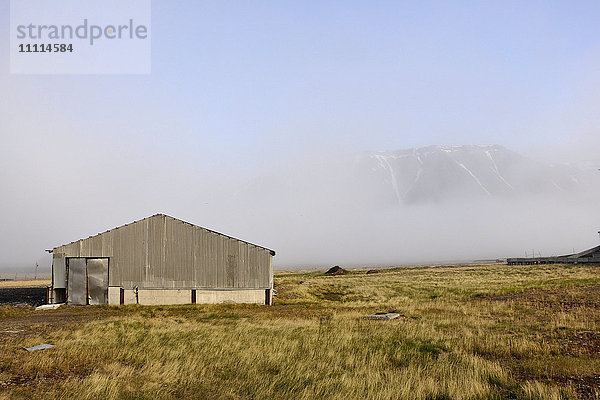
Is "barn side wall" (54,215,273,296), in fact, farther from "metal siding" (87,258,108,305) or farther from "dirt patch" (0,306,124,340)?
"dirt patch" (0,306,124,340)

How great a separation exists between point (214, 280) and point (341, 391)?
995 inches

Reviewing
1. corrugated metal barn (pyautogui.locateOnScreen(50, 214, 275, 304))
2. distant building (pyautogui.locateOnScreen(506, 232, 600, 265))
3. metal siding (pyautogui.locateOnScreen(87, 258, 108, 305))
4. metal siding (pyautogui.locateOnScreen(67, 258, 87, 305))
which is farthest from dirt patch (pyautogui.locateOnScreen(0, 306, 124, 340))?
distant building (pyautogui.locateOnScreen(506, 232, 600, 265))

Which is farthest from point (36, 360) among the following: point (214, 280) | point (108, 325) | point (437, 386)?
point (214, 280)

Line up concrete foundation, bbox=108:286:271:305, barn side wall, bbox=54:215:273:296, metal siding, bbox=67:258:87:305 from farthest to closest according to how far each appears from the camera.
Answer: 1. metal siding, bbox=67:258:87:305
2. barn side wall, bbox=54:215:273:296
3. concrete foundation, bbox=108:286:271:305

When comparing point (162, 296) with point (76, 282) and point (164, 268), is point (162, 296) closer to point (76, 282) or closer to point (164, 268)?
point (164, 268)

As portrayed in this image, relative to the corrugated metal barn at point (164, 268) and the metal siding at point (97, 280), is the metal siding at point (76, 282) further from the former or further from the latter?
the metal siding at point (97, 280)

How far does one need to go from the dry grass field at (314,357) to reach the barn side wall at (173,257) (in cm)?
809

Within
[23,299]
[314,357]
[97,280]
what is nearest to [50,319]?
[97,280]

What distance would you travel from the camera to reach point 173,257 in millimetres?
35500

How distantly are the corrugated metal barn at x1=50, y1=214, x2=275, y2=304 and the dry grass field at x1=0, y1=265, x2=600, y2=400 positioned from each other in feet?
26.3

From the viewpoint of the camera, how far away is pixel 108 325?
22.3 m

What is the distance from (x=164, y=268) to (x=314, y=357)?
22807 millimetres

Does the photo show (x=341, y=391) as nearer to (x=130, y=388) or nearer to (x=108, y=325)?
(x=130, y=388)

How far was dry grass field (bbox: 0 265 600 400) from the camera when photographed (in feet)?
37.4
